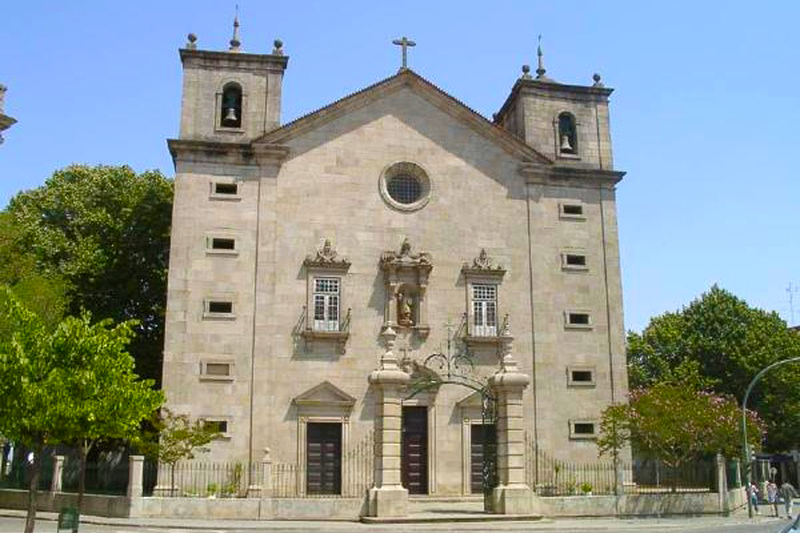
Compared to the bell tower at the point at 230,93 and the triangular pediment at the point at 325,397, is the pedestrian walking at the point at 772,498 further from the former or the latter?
the bell tower at the point at 230,93

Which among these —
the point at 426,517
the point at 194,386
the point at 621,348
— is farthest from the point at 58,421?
the point at 621,348

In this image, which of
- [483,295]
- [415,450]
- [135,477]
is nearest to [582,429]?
[483,295]

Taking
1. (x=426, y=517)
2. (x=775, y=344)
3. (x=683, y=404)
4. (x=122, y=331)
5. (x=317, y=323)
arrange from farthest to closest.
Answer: (x=775, y=344) < (x=317, y=323) < (x=683, y=404) < (x=426, y=517) < (x=122, y=331)

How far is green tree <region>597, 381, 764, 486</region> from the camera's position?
27.5 m

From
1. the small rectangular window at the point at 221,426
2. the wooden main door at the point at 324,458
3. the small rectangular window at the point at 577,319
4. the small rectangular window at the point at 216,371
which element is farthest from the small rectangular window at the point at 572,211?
the small rectangular window at the point at 221,426

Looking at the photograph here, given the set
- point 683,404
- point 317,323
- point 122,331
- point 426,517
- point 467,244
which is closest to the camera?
point 122,331

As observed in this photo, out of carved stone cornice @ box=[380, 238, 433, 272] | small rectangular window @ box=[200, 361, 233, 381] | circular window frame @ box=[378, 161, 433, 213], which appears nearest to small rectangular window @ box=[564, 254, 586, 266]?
carved stone cornice @ box=[380, 238, 433, 272]

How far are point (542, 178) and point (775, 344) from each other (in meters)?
20.4

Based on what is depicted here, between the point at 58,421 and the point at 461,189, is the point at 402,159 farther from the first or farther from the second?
the point at 58,421

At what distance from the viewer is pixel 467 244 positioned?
32531mm

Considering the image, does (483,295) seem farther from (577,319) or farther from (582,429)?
(582,429)

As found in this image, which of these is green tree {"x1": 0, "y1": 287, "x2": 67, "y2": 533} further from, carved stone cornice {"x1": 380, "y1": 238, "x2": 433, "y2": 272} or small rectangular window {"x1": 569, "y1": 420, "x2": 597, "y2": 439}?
small rectangular window {"x1": 569, "y1": 420, "x2": 597, "y2": 439}

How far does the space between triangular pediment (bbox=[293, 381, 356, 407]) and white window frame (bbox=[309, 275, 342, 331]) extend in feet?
6.67

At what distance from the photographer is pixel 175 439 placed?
27.0m
